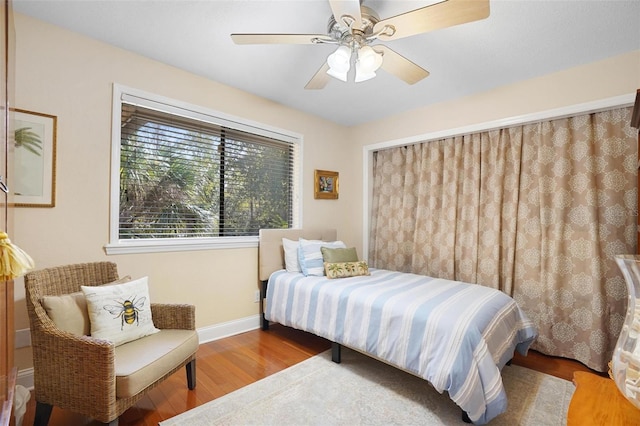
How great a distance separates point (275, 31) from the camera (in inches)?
82.0

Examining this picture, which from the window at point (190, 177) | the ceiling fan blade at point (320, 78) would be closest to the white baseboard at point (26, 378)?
the window at point (190, 177)

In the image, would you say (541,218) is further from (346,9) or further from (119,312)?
(119,312)

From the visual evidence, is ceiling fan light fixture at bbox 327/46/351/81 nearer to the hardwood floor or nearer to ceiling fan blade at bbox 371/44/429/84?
ceiling fan blade at bbox 371/44/429/84

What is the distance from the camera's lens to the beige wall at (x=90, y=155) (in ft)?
6.50

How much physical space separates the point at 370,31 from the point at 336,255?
2014 millimetres

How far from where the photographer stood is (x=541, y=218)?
2709mm

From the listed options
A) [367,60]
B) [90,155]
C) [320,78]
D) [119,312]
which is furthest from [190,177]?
[367,60]

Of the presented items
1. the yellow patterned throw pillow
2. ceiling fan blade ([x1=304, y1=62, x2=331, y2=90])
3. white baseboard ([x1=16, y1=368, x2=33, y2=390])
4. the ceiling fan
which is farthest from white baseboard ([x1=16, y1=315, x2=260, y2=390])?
the ceiling fan

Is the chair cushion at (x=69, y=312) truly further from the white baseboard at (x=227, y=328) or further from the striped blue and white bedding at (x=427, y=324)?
the striped blue and white bedding at (x=427, y=324)

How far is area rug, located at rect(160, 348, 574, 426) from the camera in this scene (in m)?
1.75

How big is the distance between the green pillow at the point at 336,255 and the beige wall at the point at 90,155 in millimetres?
912

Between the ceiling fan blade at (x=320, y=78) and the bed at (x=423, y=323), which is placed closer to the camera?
the bed at (x=423, y=323)

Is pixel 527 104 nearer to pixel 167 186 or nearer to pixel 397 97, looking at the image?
pixel 397 97

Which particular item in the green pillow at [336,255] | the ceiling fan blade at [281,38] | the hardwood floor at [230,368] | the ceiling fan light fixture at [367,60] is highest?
the ceiling fan blade at [281,38]
